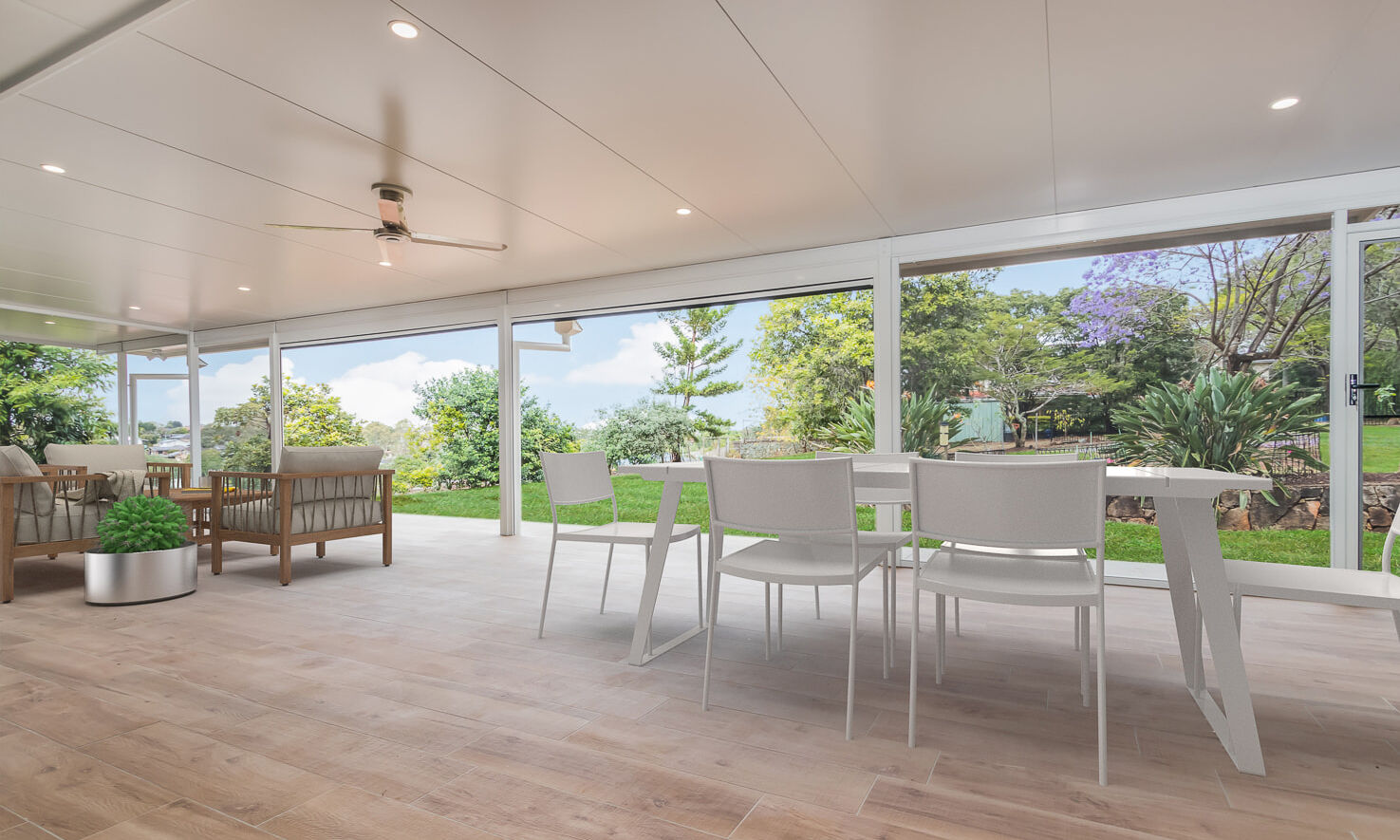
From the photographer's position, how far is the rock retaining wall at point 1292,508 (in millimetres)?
3709

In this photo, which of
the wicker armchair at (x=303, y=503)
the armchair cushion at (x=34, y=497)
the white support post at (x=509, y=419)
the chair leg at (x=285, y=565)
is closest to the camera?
the armchair cushion at (x=34, y=497)

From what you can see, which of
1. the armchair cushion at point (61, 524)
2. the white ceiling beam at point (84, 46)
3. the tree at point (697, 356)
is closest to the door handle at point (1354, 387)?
the white ceiling beam at point (84, 46)

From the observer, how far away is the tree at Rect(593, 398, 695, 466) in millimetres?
10547

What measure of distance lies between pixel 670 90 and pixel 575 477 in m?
1.77

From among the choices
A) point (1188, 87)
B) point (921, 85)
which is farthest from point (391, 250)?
point (1188, 87)

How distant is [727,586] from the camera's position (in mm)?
4094

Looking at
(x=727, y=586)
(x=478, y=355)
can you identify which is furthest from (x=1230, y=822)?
(x=478, y=355)

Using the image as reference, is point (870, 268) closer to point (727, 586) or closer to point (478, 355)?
point (727, 586)

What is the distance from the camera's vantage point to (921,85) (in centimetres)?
266

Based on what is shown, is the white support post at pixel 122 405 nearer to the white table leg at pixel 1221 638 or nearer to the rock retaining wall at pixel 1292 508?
the rock retaining wall at pixel 1292 508

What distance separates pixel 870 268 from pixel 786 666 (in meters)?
3.24

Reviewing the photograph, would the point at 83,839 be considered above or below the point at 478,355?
below

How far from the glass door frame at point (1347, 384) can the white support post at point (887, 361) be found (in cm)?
238

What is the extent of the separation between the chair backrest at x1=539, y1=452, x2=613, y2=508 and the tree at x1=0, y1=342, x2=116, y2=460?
10.1 metres
